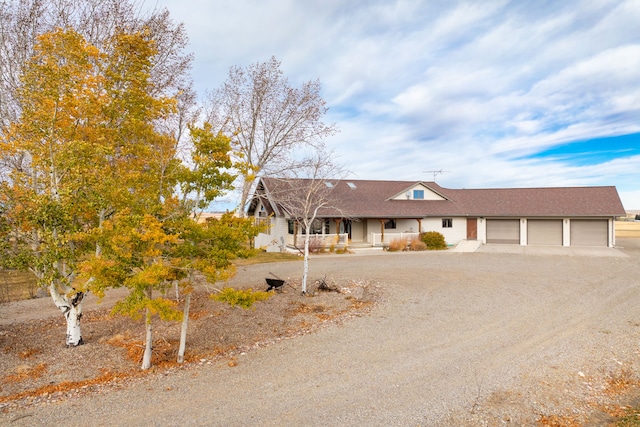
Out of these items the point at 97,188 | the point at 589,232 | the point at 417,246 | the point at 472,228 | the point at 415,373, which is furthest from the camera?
the point at 472,228

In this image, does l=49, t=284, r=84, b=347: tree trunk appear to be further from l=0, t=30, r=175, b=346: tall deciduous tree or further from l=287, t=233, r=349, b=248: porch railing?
l=287, t=233, r=349, b=248: porch railing

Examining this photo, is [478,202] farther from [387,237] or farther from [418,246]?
[387,237]

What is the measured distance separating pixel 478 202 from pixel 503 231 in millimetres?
3207

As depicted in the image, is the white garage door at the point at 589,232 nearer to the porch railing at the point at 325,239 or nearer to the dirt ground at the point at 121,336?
the porch railing at the point at 325,239

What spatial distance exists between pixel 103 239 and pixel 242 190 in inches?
479

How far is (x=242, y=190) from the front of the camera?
1852 cm

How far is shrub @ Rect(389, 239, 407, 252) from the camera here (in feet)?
82.4

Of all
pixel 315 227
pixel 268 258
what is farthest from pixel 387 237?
pixel 268 258

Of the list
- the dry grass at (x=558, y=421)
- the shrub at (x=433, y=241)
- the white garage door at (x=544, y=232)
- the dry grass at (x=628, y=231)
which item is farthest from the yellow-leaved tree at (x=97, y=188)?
the dry grass at (x=628, y=231)

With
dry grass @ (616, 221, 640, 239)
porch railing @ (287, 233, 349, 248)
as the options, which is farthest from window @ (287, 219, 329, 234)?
dry grass @ (616, 221, 640, 239)

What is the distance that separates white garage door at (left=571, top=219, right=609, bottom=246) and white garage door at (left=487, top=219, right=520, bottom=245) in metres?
3.73

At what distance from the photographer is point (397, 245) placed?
25297 mm

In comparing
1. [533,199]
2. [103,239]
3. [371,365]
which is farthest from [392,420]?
[533,199]

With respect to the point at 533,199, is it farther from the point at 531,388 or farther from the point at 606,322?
the point at 531,388
